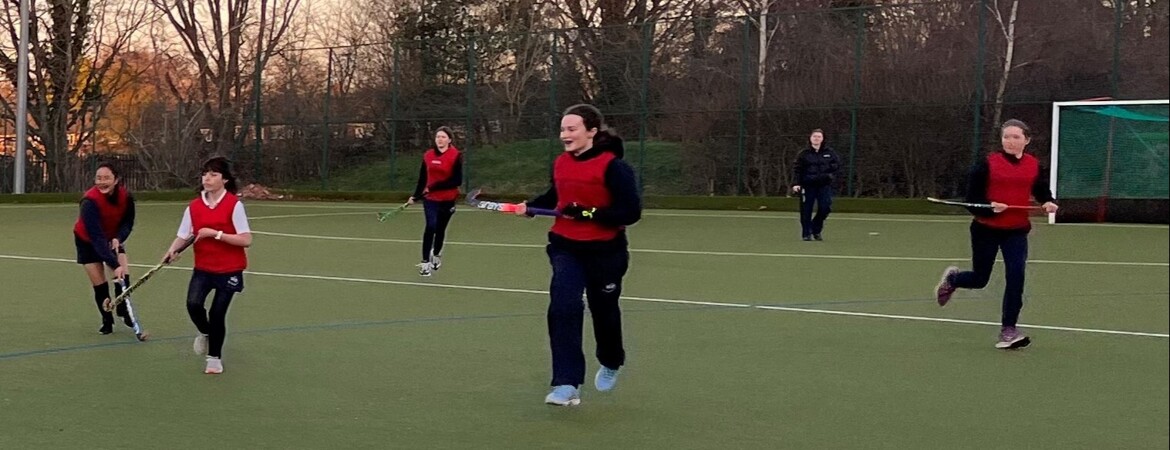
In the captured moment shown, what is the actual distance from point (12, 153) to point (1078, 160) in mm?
27561

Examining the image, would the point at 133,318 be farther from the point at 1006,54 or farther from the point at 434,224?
the point at 1006,54

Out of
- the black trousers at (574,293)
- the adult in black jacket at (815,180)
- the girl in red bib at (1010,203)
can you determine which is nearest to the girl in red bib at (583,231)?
the black trousers at (574,293)

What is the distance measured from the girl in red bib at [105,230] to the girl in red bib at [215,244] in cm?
139

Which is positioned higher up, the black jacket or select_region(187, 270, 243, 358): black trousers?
the black jacket

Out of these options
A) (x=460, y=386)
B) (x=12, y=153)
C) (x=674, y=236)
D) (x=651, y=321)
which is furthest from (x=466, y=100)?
(x=460, y=386)

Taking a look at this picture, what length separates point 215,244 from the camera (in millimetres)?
7383

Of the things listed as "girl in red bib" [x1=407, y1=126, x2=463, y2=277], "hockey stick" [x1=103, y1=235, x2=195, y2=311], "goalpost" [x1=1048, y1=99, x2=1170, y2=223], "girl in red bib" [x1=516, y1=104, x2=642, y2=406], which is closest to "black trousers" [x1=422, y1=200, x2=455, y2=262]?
"girl in red bib" [x1=407, y1=126, x2=463, y2=277]

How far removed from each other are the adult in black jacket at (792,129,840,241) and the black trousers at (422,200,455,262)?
260 inches

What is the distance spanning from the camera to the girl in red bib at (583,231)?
20.5 feet

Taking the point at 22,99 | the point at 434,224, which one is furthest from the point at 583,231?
the point at 22,99

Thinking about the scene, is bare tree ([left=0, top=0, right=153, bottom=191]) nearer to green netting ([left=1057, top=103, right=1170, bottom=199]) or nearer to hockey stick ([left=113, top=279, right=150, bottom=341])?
green netting ([left=1057, top=103, right=1170, bottom=199])

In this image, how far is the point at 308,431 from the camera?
19.5ft

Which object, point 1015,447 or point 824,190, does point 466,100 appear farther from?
point 1015,447

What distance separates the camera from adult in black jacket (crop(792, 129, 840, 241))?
61.1 feet
